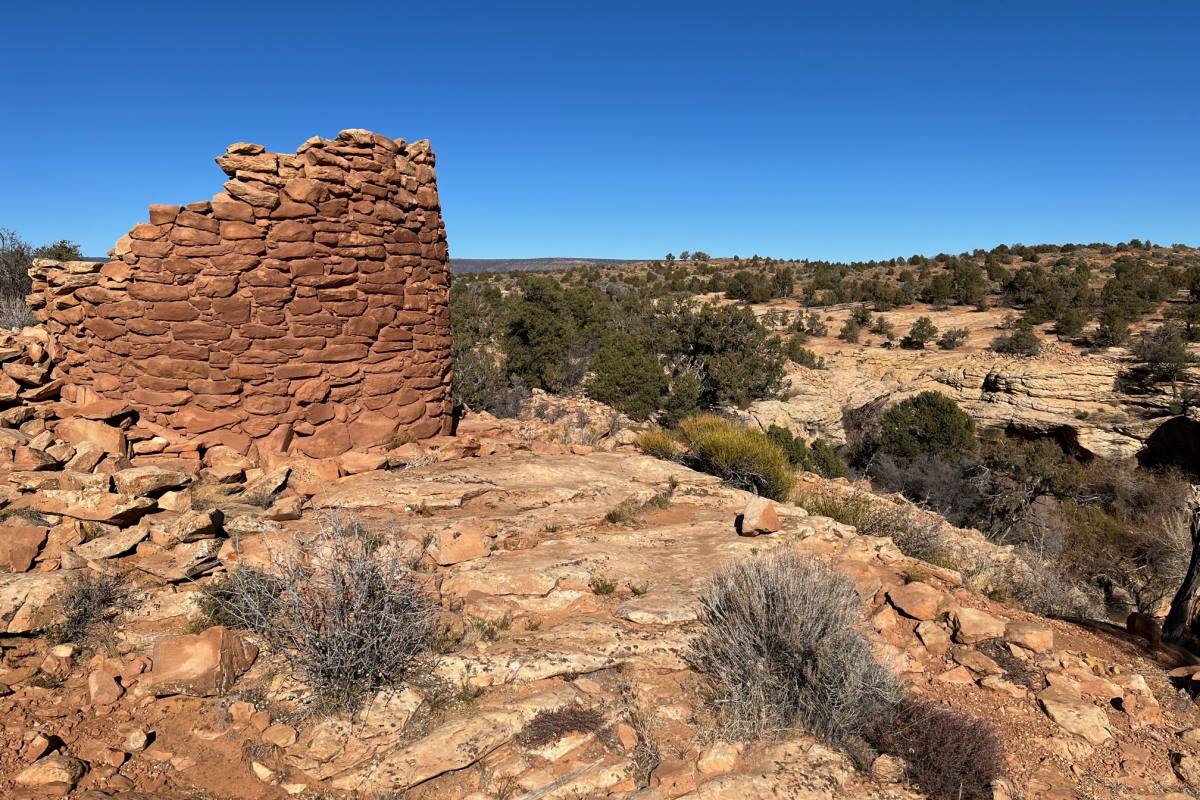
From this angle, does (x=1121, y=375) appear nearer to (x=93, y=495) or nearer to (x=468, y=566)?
(x=468, y=566)

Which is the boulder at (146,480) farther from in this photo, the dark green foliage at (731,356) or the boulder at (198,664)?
the dark green foliage at (731,356)

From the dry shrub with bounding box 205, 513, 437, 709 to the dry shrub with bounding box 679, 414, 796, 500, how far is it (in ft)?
15.2

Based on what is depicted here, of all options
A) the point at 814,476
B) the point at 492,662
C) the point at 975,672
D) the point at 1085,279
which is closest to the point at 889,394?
the point at 814,476

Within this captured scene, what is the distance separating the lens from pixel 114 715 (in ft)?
9.39

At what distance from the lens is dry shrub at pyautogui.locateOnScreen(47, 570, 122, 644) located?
325cm

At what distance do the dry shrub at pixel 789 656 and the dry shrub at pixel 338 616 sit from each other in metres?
1.49

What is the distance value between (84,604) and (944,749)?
4.01 metres

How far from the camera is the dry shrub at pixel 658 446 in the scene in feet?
27.8

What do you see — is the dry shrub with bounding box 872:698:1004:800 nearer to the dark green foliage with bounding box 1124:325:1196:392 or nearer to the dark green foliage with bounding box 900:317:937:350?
the dark green foliage with bounding box 1124:325:1196:392

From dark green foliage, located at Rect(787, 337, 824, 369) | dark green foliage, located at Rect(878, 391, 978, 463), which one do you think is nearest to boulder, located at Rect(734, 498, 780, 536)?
dark green foliage, located at Rect(878, 391, 978, 463)

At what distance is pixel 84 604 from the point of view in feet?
11.0

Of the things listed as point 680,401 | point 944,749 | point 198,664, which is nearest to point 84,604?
point 198,664

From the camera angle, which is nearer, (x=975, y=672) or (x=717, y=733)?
(x=717, y=733)

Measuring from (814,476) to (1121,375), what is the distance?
14.7m
